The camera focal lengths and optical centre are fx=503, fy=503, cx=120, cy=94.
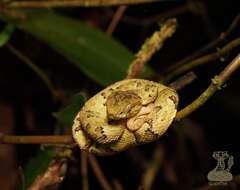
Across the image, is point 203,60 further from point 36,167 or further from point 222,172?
point 36,167

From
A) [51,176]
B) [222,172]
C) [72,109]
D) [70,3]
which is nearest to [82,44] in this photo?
[70,3]

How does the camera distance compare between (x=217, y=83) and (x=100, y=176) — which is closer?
(x=217, y=83)

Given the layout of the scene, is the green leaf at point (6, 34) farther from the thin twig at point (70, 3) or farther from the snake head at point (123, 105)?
the snake head at point (123, 105)

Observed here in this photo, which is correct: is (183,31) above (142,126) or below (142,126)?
above

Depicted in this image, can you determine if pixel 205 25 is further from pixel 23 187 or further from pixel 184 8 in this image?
pixel 23 187

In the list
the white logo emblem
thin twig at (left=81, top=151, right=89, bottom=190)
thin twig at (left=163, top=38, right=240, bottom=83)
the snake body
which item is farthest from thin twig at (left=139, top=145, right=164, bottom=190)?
the snake body

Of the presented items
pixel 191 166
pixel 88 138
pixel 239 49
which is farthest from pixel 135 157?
pixel 88 138
